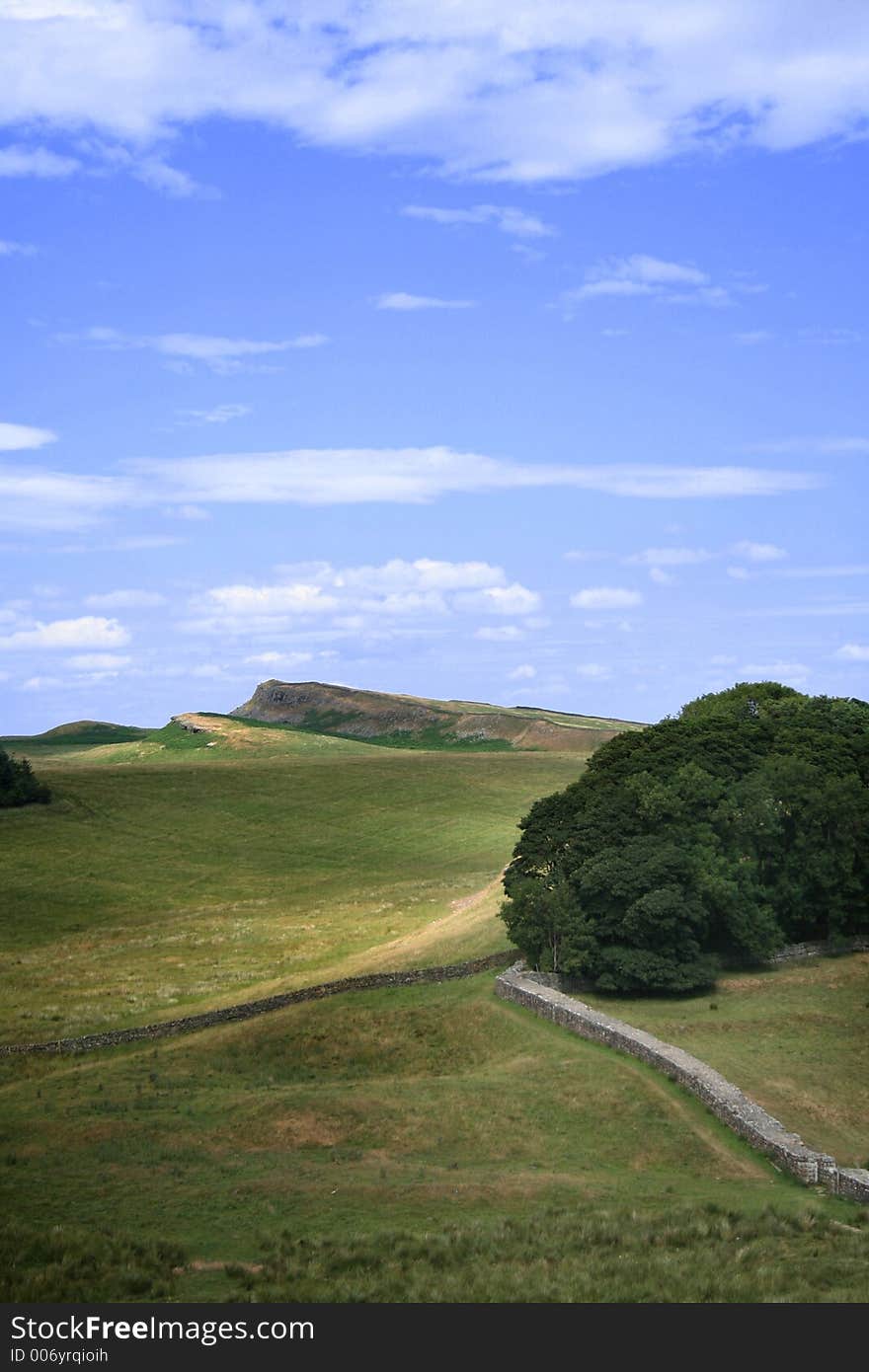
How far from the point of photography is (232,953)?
232 feet

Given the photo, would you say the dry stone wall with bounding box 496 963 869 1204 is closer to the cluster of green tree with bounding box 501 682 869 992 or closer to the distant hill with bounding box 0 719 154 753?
the cluster of green tree with bounding box 501 682 869 992

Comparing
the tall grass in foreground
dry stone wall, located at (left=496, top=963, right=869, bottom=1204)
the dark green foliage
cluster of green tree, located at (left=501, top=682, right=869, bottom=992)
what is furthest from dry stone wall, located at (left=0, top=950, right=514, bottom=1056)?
the tall grass in foreground

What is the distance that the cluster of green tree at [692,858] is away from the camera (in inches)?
2094

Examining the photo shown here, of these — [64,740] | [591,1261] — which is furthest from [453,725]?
[591,1261]

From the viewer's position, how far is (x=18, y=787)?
109 meters

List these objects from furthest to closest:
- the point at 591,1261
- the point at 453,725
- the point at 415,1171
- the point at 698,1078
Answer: the point at 453,725, the point at 698,1078, the point at 415,1171, the point at 591,1261

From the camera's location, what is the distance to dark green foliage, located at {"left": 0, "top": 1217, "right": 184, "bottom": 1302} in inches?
926

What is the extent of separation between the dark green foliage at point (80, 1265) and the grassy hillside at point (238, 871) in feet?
90.5

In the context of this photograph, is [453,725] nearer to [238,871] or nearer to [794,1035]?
[238,871]

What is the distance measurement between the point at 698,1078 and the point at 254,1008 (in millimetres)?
20900

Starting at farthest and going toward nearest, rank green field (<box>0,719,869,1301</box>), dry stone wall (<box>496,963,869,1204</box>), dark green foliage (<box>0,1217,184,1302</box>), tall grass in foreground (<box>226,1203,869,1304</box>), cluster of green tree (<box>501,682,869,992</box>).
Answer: cluster of green tree (<box>501,682,869,992</box>)
dry stone wall (<box>496,963,869,1204</box>)
green field (<box>0,719,869,1301</box>)
dark green foliage (<box>0,1217,184,1302</box>)
tall grass in foreground (<box>226,1203,869,1304</box>)

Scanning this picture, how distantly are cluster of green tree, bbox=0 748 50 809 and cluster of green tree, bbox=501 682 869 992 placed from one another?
5706 centimetres

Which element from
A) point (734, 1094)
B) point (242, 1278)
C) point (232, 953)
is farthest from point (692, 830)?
point (242, 1278)

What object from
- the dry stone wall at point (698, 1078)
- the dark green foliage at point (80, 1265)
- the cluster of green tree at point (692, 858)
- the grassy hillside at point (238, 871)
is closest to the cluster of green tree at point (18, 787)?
the grassy hillside at point (238, 871)
